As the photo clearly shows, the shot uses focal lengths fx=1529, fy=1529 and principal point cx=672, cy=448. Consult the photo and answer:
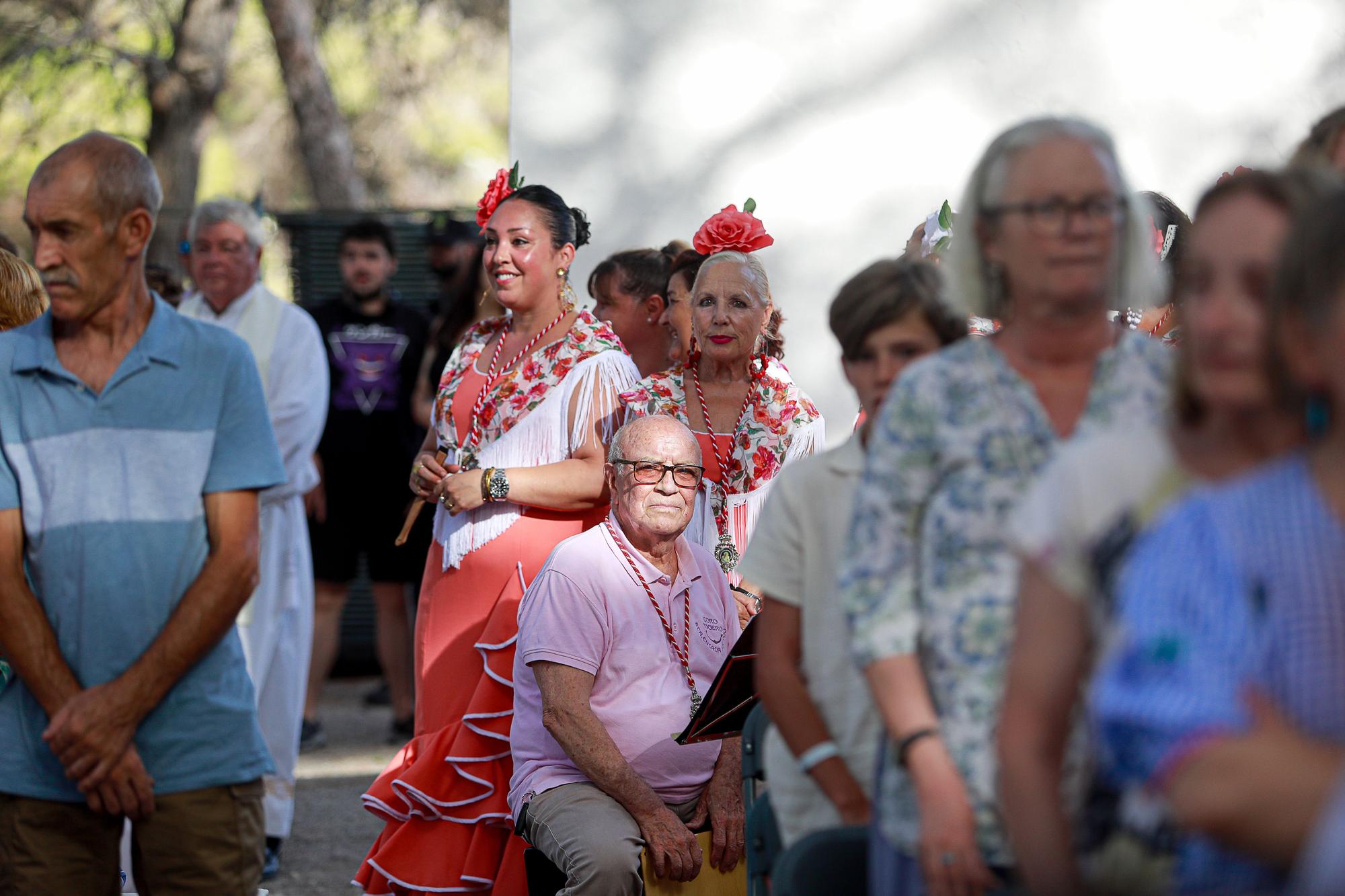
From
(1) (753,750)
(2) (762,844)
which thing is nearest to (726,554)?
(1) (753,750)

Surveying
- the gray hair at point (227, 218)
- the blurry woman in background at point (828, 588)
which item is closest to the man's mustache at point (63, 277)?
the blurry woman in background at point (828, 588)

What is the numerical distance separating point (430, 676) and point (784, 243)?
6.26 feet

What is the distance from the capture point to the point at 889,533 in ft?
6.53

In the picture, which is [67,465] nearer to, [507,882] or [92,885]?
[92,885]

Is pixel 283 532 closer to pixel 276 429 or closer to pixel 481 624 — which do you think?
pixel 276 429

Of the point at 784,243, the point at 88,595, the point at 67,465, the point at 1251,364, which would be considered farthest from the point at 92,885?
the point at 784,243

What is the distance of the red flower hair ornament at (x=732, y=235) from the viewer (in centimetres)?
434

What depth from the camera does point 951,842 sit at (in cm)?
185

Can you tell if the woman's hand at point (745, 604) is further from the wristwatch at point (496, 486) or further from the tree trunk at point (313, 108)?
the tree trunk at point (313, 108)

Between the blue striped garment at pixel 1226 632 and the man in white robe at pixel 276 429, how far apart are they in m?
4.33

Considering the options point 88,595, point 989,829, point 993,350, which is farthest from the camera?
point 88,595

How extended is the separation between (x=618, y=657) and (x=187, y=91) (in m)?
10.0

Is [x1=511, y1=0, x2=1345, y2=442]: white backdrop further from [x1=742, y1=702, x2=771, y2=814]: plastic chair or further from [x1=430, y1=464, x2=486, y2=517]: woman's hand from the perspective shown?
[x1=742, y1=702, x2=771, y2=814]: plastic chair

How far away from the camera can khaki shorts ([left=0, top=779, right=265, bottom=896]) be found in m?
2.73
